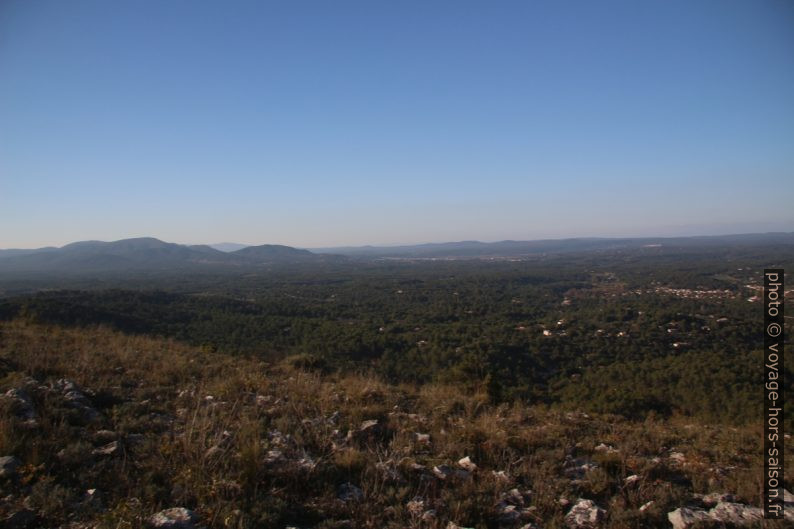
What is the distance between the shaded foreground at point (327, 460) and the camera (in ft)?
9.68

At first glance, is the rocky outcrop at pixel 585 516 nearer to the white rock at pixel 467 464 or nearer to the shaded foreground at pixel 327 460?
the shaded foreground at pixel 327 460

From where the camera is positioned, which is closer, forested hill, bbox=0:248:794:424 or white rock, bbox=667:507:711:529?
white rock, bbox=667:507:711:529

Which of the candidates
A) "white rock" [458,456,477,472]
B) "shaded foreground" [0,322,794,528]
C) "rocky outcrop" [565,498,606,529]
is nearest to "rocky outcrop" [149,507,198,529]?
"shaded foreground" [0,322,794,528]

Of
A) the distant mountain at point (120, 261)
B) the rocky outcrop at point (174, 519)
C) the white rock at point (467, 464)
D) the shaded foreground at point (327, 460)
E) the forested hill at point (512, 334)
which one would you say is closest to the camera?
the rocky outcrop at point (174, 519)

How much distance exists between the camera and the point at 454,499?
3229 mm

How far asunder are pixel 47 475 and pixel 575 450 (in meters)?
5.20

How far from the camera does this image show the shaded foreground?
295 centimetres

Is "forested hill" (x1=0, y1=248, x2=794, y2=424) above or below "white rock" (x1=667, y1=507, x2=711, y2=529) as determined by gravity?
below

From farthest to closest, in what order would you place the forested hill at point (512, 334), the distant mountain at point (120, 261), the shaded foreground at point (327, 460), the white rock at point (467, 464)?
the distant mountain at point (120, 261) → the forested hill at point (512, 334) → the white rock at point (467, 464) → the shaded foreground at point (327, 460)

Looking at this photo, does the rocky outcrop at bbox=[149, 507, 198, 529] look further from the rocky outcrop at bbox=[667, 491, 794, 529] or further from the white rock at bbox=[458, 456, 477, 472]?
the rocky outcrop at bbox=[667, 491, 794, 529]

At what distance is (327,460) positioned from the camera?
12.3 feet

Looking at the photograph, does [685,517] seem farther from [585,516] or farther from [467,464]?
[467,464]

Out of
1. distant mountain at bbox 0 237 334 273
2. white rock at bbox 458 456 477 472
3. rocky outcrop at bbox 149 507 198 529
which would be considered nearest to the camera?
rocky outcrop at bbox 149 507 198 529

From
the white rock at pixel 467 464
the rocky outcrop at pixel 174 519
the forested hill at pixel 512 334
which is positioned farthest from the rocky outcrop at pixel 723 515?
the forested hill at pixel 512 334
